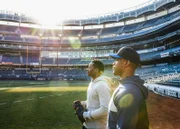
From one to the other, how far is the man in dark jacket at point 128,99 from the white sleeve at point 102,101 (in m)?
0.97

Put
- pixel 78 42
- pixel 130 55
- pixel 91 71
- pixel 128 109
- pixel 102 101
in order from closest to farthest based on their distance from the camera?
pixel 128 109, pixel 130 55, pixel 102 101, pixel 91 71, pixel 78 42

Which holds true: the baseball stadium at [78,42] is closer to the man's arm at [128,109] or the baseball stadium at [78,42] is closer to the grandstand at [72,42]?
the grandstand at [72,42]

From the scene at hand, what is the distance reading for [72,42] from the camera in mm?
72500

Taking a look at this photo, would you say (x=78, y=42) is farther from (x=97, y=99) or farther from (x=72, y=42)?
(x=97, y=99)

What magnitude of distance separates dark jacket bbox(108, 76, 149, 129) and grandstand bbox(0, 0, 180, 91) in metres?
53.5

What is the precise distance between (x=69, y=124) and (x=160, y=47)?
160 feet

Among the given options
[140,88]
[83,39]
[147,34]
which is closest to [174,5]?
[147,34]

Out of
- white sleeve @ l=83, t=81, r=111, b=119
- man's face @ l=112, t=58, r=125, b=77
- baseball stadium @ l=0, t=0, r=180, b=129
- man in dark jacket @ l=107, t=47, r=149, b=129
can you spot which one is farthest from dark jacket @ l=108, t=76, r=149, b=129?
baseball stadium @ l=0, t=0, r=180, b=129

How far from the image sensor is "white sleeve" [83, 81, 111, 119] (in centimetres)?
365

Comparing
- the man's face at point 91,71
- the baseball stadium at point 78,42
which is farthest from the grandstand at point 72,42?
the man's face at point 91,71

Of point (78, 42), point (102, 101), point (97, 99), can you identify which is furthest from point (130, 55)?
point (78, 42)

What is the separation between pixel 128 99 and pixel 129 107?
96mm

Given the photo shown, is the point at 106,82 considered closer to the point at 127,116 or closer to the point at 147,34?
the point at 127,116

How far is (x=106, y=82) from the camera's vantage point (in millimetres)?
3867
